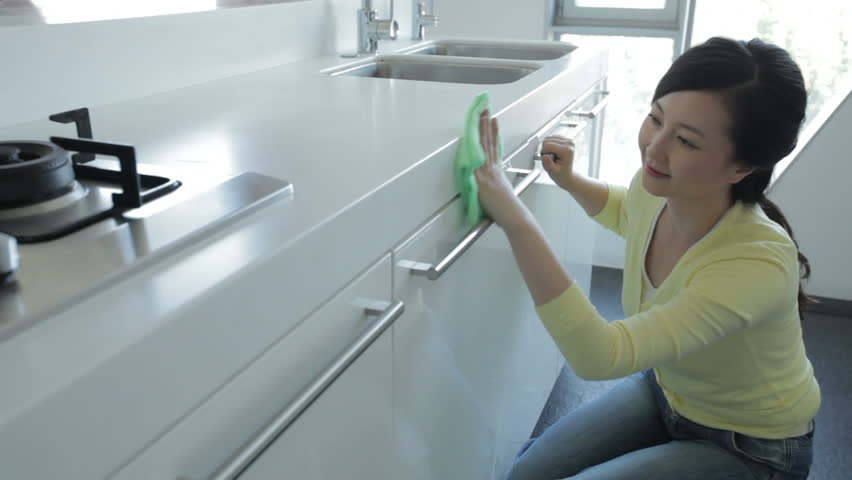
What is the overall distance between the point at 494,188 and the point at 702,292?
31 centimetres

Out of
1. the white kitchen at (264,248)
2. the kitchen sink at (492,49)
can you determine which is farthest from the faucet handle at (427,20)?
the white kitchen at (264,248)

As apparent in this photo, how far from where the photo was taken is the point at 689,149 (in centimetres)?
103

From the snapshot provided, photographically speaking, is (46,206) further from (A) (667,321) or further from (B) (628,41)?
(B) (628,41)

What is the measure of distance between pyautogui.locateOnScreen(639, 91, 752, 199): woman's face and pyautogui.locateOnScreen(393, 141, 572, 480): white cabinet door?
267 millimetres

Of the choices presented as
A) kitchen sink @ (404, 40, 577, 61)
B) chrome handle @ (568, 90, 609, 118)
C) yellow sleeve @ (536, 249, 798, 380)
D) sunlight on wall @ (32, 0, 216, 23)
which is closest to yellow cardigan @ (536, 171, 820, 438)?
yellow sleeve @ (536, 249, 798, 380)

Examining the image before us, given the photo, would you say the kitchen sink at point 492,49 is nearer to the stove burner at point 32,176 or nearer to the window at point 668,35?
the window at point 668,35

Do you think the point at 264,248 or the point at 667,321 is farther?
the point at 667,321

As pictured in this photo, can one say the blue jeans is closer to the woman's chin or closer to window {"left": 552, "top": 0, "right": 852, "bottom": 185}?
the woman's chin

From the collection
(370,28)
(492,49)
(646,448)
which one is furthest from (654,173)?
(492,49)

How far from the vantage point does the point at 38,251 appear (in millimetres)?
563

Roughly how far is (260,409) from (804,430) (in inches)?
35.7

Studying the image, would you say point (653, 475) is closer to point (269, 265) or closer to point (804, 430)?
point (804, 430)

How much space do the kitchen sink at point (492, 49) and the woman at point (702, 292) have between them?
834mm

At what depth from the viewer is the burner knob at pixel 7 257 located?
482mm
